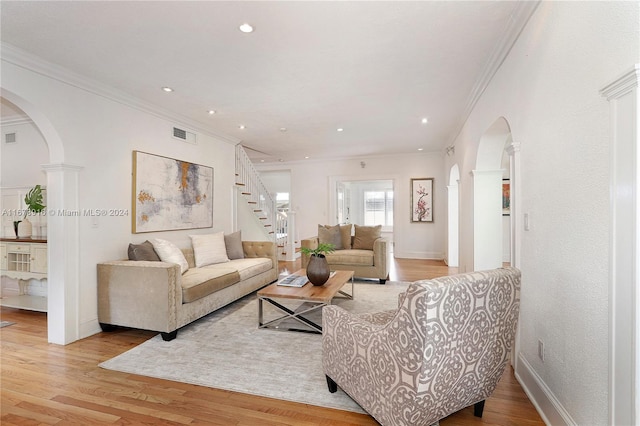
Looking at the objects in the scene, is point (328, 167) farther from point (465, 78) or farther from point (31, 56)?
point (31, 56)

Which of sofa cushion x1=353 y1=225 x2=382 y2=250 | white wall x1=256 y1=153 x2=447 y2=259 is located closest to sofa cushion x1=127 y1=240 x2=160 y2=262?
sofa cushion x1=353 y1=225 x2=382 y2=250

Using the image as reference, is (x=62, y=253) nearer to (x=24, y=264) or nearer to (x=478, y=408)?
(x=24, y=264)

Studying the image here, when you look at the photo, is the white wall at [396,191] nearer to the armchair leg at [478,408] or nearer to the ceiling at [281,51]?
the ceiling at [281,51]

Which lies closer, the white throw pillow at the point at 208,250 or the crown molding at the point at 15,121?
the crown molding at the point at 15,121

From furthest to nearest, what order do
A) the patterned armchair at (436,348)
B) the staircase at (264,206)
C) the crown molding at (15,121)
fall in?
the staircase at (264,206)
the crown molding at (15,121)
the patterned armchair at (436,348)

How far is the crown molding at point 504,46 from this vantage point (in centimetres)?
204

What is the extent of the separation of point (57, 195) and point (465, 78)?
166 inches

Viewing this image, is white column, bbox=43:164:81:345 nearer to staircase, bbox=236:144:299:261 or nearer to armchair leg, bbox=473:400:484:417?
staircase, bbox=236:144:299:261

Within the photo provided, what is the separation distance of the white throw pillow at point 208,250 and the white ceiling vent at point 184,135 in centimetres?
145

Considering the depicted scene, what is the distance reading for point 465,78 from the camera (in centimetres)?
321

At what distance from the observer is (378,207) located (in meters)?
11.7

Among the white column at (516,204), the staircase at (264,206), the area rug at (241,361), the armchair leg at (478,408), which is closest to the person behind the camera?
the armchair leg at (478,408)

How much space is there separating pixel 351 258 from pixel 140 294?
315 cm

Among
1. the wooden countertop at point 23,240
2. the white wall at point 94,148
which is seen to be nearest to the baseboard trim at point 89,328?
the white wall at point 94,148
